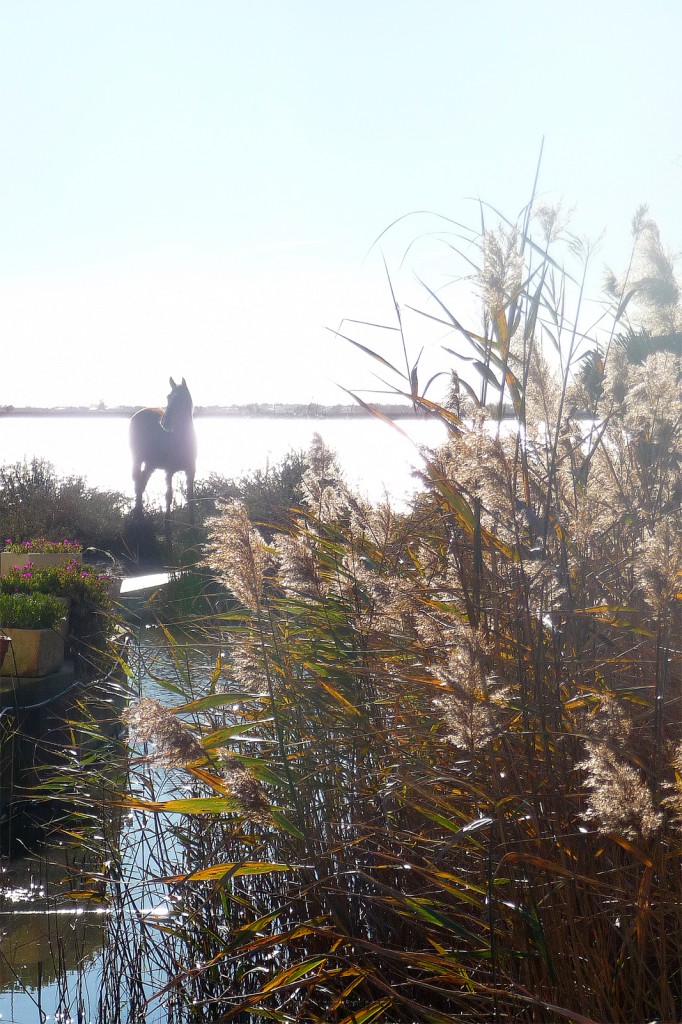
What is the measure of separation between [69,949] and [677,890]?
1.89 metres

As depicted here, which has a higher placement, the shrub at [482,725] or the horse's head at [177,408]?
the horse's head at [177,408]

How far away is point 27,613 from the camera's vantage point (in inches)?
204

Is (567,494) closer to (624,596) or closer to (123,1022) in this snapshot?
(624,596)

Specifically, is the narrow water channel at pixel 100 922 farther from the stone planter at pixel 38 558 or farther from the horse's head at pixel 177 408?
→ the horse's head at pixel 177 408

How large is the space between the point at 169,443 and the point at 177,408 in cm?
56

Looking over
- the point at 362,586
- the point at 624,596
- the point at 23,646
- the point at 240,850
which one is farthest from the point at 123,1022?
the point at 23,646

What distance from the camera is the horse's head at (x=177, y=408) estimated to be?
10.9 m

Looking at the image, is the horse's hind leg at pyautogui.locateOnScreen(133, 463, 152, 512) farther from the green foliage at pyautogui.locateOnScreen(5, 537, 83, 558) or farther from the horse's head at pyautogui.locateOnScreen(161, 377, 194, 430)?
the green foliage at pyautogui.locateOnScreen(5, 537, 83, 558)

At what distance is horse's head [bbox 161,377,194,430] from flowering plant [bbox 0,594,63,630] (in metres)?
5.67

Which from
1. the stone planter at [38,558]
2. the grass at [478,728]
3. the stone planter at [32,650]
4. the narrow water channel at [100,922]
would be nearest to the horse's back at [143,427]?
the stone planter at [38,558]

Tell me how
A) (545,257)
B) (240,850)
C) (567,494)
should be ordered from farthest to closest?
1. (240,850)
2. (545,257)
3. (567,494)

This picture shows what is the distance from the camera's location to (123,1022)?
6.69 feet

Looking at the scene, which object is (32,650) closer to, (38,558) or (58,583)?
(58,583)

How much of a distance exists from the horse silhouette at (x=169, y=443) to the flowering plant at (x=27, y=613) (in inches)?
202
